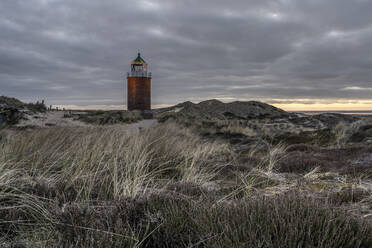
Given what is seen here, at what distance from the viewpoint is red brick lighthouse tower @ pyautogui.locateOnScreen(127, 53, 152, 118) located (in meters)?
40.1

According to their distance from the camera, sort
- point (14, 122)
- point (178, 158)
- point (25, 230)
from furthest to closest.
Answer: point (14, 122) < point (178, 158) < point (25, 230)

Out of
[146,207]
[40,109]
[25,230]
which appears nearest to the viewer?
[25,230]

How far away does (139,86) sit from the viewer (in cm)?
4003

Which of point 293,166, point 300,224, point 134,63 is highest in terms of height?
point 134,63

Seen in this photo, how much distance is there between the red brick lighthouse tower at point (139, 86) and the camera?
40069 millimetres

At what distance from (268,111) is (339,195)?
38.0 metres

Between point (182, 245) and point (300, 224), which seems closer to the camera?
point (300, 224)

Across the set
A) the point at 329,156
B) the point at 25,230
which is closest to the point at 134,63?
the point at 329,156

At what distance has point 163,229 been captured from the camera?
1932mm

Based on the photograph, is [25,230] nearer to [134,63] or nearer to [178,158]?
[178,158]

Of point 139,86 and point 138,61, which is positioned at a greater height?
point 138,61

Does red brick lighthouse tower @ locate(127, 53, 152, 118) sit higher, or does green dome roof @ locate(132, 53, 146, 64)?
green dome roof @ locate(132, 53, 146, 64)

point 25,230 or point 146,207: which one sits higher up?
point 146,207

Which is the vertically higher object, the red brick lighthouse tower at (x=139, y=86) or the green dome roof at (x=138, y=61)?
the green dome roof at (x=138, y=61)
